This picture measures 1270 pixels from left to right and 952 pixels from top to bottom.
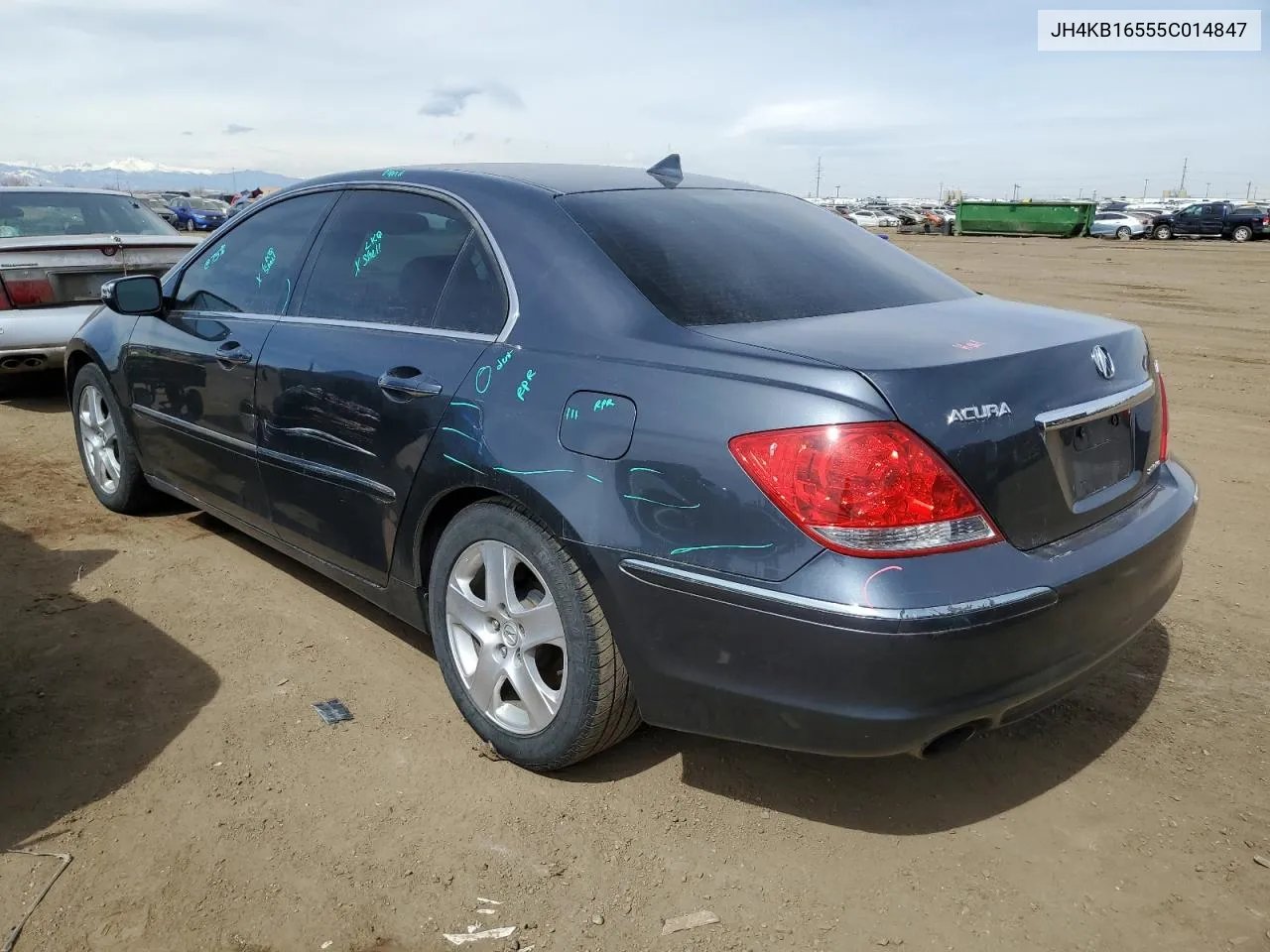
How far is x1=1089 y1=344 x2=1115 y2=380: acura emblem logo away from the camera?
243 centimetres

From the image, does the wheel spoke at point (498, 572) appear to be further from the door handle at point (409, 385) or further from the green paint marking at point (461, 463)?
the door handle at point (409, 385)

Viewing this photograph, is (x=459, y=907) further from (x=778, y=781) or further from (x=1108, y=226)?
(x=1108, y=226)

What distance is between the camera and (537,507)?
2.46 meters

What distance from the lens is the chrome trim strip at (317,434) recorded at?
10.00 ft

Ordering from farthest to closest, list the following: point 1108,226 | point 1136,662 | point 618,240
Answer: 1. point 1108,226
2. point 1136,662
3. point 618,240

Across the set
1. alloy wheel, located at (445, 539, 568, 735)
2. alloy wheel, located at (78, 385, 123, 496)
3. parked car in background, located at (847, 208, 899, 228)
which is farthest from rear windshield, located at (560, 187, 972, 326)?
parked car in background, located at (847, 208, 899, 228)

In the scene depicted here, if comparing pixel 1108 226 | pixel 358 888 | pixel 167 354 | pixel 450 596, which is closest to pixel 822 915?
pixel 358 888

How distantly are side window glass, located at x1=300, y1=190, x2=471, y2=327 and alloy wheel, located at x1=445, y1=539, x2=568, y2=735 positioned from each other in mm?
792

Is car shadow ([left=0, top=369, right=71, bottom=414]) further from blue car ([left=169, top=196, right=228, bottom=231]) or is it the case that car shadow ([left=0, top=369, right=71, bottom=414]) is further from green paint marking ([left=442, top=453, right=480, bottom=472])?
blue car ([left=169, top=196, right=228, bottom=231])

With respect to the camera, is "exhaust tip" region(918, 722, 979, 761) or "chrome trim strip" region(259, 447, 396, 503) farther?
"chrome trim strip" region(259, 447, 396, 503)

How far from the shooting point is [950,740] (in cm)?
219

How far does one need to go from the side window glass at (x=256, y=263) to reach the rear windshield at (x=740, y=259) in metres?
1.31

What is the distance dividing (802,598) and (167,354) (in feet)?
10.4

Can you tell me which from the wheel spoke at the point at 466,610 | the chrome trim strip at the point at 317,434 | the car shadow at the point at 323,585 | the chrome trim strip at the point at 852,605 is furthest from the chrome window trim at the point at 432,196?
the car shadow at the point at 323,585
